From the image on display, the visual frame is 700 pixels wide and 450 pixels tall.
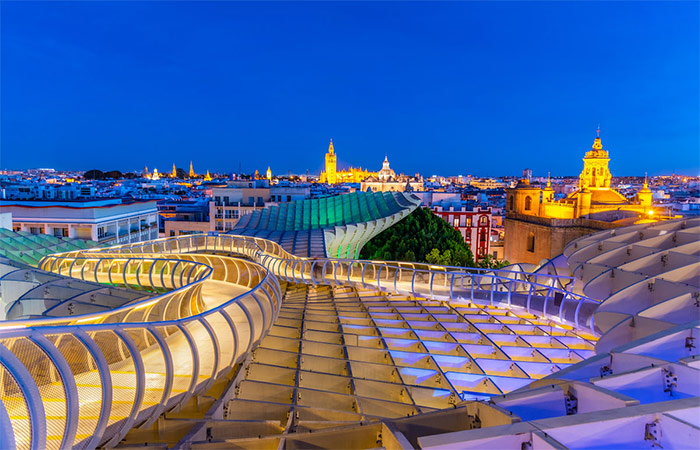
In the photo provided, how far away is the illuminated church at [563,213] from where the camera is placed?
134 feet

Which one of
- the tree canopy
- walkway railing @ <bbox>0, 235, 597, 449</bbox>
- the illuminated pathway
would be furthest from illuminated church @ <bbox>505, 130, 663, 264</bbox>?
walkway railing @ <bbox>0, 235, 597, 449</bbox>

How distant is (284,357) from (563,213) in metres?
44.7

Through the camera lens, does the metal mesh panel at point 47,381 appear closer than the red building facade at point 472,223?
Yes

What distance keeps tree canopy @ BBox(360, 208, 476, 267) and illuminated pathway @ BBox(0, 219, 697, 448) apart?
1455 centimetres

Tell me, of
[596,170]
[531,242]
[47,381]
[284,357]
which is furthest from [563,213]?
[47,381]

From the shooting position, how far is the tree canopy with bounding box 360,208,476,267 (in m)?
28.8

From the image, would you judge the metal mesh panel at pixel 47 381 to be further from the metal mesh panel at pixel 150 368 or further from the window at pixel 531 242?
the window at pixel 531 242

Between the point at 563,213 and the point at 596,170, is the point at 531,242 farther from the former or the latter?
the point at 596,170

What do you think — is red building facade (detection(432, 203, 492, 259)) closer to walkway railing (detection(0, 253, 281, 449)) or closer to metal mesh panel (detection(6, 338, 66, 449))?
walkway railing (detection(0, 253, 281, 449))

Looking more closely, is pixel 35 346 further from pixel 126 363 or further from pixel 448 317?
pixel 448 317

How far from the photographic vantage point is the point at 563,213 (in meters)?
45.3

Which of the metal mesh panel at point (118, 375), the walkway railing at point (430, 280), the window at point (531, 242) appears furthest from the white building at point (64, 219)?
the window at point (531, 242)

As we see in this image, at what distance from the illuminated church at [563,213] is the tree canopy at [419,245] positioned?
1178cm

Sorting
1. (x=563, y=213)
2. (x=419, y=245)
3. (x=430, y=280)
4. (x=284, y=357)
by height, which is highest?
(x=563, y=213)
